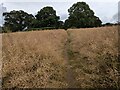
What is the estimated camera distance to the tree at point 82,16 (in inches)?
661

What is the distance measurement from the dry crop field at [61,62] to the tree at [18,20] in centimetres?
311

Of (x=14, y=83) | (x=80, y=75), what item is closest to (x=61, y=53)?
(x=80, y=75)

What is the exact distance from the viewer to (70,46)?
12.1 m

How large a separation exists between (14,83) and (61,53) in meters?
3.06

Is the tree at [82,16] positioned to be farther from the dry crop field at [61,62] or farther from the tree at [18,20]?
the dry crop field at [61,62]

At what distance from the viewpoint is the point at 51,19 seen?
1745 centimetres

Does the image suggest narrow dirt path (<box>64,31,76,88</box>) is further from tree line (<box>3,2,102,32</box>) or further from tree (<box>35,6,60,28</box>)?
tree (<box>35,6,60,28</box>)

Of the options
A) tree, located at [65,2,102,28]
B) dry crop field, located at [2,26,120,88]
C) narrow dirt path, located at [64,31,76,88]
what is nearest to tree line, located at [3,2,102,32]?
tree, located at [65,2,102,28]

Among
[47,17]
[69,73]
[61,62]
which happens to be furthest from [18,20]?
[69,73]

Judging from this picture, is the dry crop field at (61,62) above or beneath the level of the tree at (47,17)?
beneath

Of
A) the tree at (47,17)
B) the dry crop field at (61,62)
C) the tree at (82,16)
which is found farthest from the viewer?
the tree at (47,17)

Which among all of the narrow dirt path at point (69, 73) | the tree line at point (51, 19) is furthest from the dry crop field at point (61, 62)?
the tree line at point (51, 19)

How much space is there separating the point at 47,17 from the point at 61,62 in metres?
8.06

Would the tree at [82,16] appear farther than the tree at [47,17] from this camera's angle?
No
